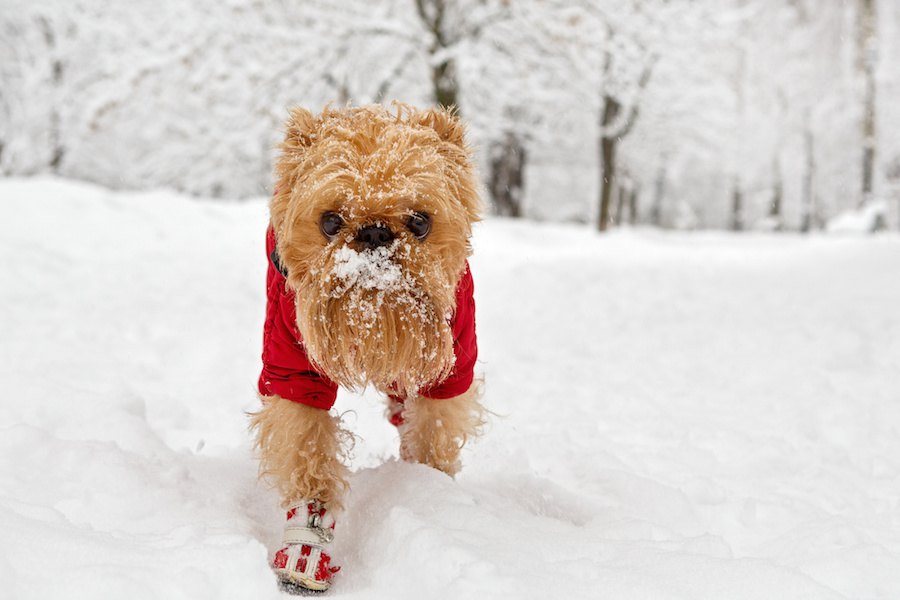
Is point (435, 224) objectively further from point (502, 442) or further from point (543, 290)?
point (543, 290)

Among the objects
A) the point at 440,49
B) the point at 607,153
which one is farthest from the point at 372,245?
the point at 607,153

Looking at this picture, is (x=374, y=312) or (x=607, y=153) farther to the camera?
(x=607, y=153)

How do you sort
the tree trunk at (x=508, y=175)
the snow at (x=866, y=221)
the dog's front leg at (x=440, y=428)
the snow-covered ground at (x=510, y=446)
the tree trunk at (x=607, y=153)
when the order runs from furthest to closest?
the snow at (x=866, y=221)
the tree trunk at (x=508, y=175)
the tree trunk at (x=607, y=153)
the dog's front leg at (x=440, y=428)
the snow-covered ground at (x=510, y=446)

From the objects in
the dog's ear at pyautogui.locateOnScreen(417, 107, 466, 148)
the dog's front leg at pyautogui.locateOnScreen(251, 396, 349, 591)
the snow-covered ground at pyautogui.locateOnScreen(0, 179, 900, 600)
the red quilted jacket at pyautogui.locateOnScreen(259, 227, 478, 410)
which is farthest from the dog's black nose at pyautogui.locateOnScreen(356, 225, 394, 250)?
the snow-covered ground at pyautogui.locateOnScreen(0, 179, 900, 600)

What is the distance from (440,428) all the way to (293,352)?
2.40 ft

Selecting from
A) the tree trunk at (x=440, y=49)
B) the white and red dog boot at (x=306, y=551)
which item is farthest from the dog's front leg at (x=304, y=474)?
the tree trunk at (x=440, y=49)

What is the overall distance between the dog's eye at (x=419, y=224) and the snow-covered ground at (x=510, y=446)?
2.75 feet

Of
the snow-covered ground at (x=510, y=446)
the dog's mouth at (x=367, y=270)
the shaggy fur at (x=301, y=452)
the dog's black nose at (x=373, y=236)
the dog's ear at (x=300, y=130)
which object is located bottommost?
the snow-covered ground at (x=510, y=446)

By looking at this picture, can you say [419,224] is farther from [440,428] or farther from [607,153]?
[607,153]

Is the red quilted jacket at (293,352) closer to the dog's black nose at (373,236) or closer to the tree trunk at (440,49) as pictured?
the dog's black nose at (373,236)

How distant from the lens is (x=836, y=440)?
364 cm

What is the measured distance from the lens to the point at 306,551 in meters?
2.01

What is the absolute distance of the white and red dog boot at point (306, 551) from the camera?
195 cm

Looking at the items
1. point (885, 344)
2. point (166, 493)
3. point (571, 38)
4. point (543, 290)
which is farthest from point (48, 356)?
point (571, 38)
